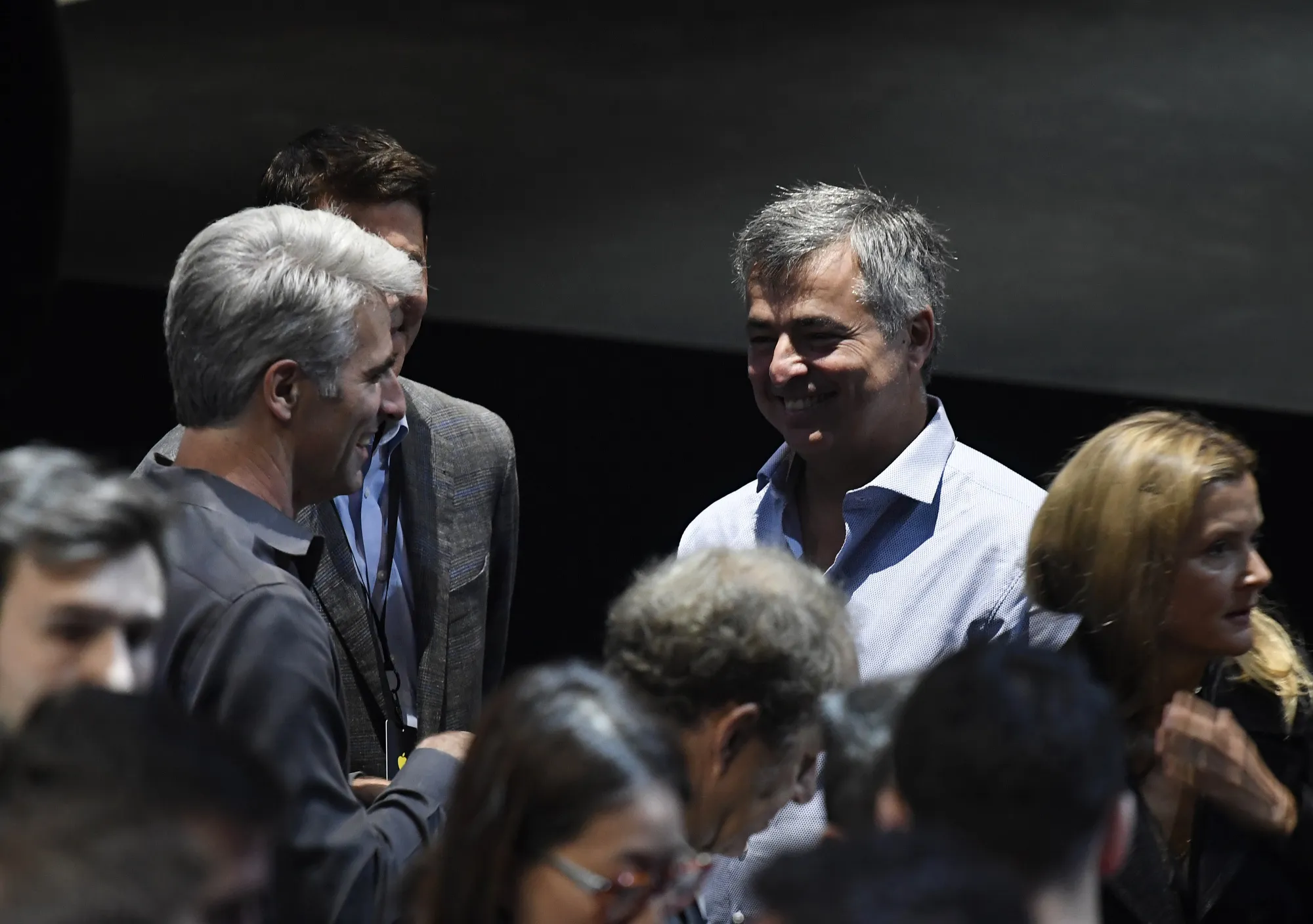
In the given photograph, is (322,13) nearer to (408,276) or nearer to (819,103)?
(819,103)

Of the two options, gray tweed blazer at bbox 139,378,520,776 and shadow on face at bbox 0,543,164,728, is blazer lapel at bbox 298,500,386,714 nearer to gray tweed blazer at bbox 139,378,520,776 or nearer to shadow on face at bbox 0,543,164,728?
gray tweed blazer at bbox 139,378,520,776

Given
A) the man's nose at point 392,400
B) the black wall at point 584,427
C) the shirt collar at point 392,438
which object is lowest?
the black wall at point 584,427

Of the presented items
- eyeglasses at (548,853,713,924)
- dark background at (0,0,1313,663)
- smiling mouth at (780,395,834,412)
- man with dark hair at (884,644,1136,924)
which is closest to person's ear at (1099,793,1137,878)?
man with dark hair at (884,644,1136,924)

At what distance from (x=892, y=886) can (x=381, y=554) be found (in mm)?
1951

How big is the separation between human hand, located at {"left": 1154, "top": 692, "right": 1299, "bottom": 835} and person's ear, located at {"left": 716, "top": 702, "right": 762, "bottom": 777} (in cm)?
67

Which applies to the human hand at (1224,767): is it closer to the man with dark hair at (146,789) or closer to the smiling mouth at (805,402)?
the smiling mouth at (805,402)

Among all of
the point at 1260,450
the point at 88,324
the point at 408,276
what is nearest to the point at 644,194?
the point at 88,324

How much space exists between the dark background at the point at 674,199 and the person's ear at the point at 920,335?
1.26 meters

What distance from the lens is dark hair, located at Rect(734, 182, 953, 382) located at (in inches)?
110

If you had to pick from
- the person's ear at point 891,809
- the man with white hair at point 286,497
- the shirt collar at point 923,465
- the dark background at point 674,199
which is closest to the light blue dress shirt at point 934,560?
the shirt collar at point 923,465

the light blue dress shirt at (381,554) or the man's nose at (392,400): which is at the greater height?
the man's nose at (392,400)

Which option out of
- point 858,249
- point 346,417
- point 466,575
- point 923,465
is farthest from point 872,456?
point 346,417

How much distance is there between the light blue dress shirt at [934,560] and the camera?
8.49ft

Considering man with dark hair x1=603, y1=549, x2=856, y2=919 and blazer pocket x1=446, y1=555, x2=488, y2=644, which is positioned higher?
man with dark hair x1=603, y1=549, x2=856, y2=919
